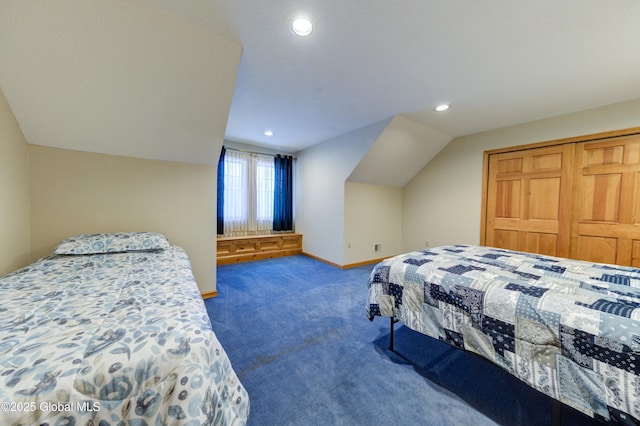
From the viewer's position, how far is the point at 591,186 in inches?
112

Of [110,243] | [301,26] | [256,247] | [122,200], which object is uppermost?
[301,26]

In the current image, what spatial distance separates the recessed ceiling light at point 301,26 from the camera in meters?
1.48

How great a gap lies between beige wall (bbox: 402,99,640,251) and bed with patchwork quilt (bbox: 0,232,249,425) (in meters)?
4.17

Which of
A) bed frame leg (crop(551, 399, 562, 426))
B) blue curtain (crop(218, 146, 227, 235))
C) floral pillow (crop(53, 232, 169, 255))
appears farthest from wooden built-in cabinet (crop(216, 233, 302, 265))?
bed frame leg (crop(551, 399, 562, 426))

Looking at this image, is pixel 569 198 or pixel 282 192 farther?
pixel 282 192

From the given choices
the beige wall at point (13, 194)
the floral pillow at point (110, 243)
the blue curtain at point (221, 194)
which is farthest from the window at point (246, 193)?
the beige wall at point (13, 194)

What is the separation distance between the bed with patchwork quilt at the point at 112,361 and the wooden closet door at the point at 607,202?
419cm

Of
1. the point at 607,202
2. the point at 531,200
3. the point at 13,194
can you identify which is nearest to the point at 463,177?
the point at 531,200

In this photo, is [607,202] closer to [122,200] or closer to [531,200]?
[531,200]

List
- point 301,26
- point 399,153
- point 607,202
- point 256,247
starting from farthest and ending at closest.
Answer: point 256,247 < point 399,153 < point 607,202 < point 301,26

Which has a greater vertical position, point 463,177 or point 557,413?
point 463,177

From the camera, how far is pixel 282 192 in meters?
5.05

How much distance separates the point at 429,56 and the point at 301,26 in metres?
1.05

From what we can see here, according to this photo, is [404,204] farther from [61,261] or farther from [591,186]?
[61,261]
